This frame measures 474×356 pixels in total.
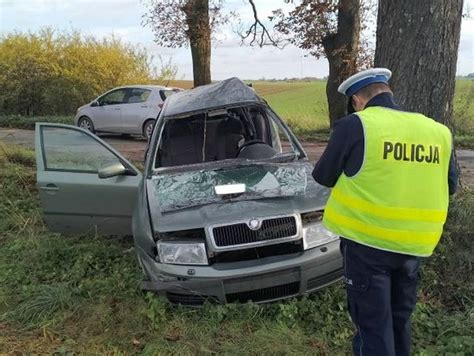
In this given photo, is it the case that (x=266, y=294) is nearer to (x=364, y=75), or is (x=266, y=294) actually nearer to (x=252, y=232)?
(x=252, y=232)

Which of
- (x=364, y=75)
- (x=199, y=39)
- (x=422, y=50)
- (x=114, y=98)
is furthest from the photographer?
(x=114, y=98)

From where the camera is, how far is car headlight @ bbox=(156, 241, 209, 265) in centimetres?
387

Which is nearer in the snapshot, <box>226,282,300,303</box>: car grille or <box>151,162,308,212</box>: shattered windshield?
<box>226,282,300,303</box>: car grille

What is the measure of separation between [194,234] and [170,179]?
998 millimetres

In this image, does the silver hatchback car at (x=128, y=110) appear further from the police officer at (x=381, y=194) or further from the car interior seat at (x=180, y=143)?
the police officer at (x=381, y=194)

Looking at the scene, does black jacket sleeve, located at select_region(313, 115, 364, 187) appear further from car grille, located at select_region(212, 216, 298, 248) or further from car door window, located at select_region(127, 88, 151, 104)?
car door window, located at select_region(127, 88, 151, 104)

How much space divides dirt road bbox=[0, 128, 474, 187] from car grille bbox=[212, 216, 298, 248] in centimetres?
605

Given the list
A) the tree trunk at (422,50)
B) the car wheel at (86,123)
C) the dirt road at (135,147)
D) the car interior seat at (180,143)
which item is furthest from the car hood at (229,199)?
the car wheel at (86,123)

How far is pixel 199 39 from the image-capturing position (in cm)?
1455

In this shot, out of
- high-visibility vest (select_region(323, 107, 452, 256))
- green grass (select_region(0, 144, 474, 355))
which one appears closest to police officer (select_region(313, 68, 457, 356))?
high-visibility vest (select_region(323, 107, 452, 256))

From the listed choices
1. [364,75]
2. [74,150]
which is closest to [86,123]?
[74,150]

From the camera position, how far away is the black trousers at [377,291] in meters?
2.82

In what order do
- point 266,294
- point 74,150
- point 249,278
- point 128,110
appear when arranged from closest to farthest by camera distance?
point 249,278 < point 266,294 < point 74,150 < point 128,110

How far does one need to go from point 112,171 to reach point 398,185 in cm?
320
